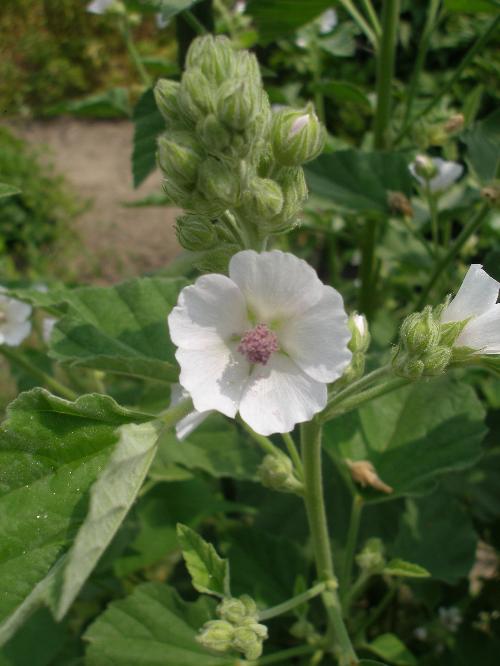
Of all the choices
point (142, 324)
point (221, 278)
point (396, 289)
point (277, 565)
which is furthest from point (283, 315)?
point (396, 289)

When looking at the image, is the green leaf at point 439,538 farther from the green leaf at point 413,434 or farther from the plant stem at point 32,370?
the plant stem at point 32,370

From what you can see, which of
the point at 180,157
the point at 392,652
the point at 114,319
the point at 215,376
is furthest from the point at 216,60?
the point at 392,652

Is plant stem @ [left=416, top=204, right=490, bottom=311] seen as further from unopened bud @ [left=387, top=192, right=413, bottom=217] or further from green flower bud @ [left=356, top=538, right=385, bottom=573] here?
green flower bud @ [left=356, top=538, right=385, bottom=573]

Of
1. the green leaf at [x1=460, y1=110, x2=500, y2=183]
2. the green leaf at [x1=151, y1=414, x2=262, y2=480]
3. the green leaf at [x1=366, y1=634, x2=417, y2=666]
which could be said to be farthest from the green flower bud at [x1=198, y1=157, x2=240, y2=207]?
the green leaf at [x1=366, y1=634, x2=417, y2=666]

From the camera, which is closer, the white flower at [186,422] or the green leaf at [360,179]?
the white flower at [186,422]

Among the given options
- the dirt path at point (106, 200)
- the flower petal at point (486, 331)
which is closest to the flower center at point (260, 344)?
the flower petal at point (486, 331)
